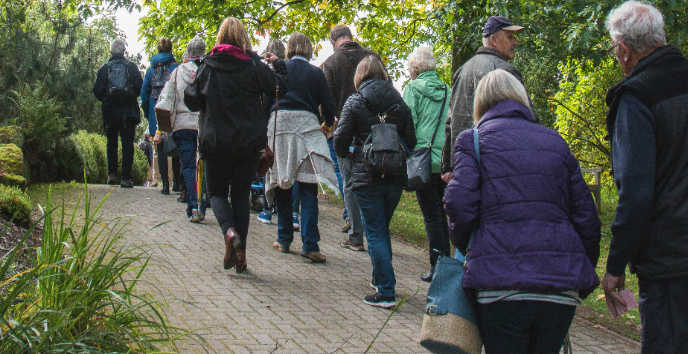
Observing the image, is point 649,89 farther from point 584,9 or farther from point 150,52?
point 150,52

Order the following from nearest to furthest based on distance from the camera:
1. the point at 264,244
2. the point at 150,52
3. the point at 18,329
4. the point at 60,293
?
the point at 18,329, the point at 60,293, the point at 264,244, the point at 150,52

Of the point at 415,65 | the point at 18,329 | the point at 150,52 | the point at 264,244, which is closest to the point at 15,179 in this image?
the point at 264,244

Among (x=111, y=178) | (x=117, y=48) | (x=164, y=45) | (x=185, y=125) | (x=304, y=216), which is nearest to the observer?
(x=304, y=216)

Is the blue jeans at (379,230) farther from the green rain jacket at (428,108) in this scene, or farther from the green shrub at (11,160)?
the green shrub at (11,160)

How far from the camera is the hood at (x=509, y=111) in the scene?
3.42m

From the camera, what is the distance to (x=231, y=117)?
21.2 ft

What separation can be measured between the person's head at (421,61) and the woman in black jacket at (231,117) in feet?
4.09

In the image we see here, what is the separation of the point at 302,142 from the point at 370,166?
179 cm

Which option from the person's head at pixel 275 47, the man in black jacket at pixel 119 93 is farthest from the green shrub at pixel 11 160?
the person's head at pixel 275 47

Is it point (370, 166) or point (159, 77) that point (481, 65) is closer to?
point (370, 166)

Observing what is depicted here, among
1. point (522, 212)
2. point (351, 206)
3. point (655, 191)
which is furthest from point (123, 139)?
point (655, 191)

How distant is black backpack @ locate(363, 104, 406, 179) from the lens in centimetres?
598

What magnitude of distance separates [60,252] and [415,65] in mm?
3884

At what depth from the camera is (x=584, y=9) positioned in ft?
30.8
